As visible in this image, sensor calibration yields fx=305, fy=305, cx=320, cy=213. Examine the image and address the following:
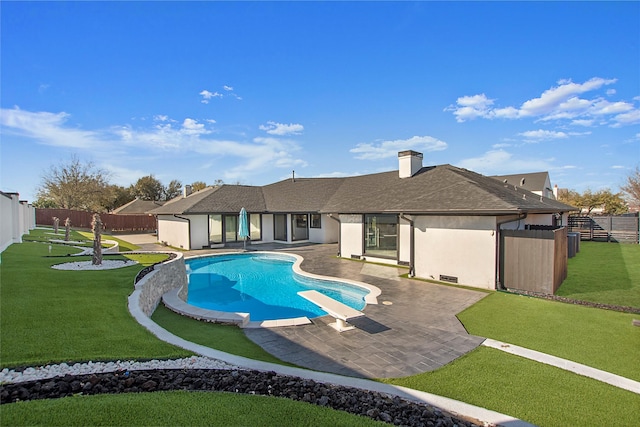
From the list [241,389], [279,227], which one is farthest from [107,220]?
[241,389]

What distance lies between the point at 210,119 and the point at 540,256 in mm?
18954

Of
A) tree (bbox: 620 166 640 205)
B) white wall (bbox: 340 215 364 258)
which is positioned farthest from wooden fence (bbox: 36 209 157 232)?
tree (bbox: 620 166 640 205)

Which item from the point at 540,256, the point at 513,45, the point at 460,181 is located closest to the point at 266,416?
the point at 540,256

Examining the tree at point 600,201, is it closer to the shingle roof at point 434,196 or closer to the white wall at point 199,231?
the shingle roof at point 434,196

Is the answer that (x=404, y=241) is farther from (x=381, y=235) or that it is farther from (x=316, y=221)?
(x=316, y=221)

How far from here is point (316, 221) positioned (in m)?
25.3

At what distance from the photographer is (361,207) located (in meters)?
16.8

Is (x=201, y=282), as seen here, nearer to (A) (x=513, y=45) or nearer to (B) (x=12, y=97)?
(B) (x=12, y=97)

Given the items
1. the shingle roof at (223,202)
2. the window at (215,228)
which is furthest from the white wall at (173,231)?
the window at (215,228)

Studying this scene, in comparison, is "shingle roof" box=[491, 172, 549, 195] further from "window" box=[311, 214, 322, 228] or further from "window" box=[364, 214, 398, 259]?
"window" box=[364, 214, 398, 259]

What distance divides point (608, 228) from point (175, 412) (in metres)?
34.2

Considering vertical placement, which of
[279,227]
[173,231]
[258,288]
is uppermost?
[279,227]

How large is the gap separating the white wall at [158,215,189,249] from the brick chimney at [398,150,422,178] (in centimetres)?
1550

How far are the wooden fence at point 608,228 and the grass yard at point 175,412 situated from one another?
32.1m
